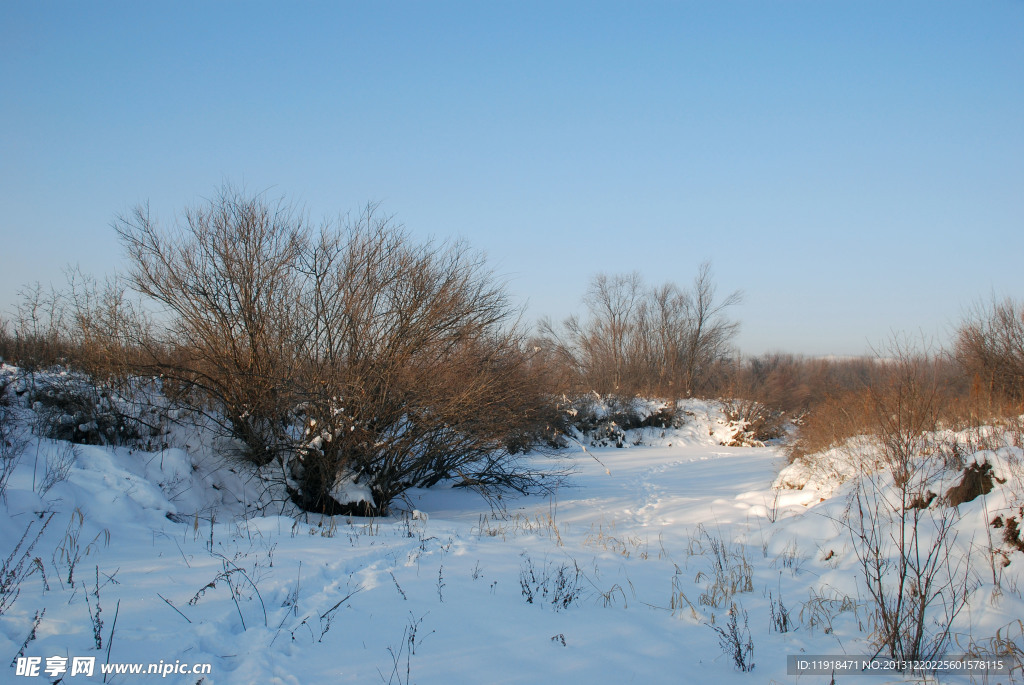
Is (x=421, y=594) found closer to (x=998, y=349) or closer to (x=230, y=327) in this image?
(x=230, y=327)

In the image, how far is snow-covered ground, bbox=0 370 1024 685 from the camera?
3.29 meters

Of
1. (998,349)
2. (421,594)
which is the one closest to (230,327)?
(421,594)

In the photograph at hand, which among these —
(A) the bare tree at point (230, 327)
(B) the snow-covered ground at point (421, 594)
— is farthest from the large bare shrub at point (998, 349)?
(A) the bare tree at point (230, 327)

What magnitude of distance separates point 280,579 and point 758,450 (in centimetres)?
2576

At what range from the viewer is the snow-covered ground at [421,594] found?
3289 millimetres

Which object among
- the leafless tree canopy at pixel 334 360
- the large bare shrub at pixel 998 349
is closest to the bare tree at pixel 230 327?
the leafless tree canopy at pixel 334 360

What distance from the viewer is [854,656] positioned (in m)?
3.90

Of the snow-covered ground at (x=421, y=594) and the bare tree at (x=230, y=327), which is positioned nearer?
the snow-covered ground at (x=421, y=594)

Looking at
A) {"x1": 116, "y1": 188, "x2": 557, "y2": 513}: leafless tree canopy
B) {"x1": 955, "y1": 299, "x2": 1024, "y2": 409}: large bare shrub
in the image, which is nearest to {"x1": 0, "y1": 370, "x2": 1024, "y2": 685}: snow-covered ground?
{"x1": 116, "y1": 188, "x2": 557, "y2": 513}: leafless tree canopy

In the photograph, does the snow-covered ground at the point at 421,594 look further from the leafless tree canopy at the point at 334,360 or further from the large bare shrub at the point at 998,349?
the large bare shrub at the point at 998,349

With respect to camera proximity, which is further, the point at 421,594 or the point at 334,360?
the point at 334,360

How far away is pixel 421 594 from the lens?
4.49m

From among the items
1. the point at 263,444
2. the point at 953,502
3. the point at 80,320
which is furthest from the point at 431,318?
the point at 953,502

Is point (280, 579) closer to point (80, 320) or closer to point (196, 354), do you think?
point (196, 354)
